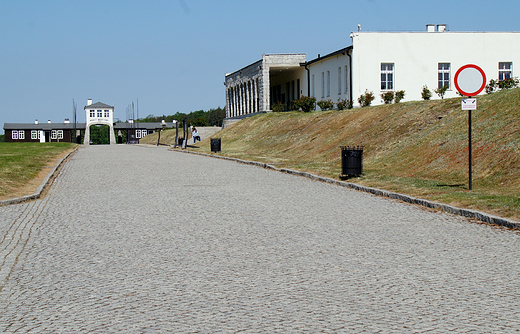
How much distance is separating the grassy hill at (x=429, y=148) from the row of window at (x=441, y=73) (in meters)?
7.05

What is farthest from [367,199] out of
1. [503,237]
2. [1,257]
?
[1,257]

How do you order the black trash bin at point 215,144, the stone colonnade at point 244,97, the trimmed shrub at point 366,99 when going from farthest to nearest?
1. the stone colonnade at point 244,97
2. the trimmed shrub at point 366,99
3. the black trash bin at point 215,144

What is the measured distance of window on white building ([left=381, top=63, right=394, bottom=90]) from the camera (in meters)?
43.8

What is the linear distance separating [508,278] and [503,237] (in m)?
2.51

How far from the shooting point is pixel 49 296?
5.53 m

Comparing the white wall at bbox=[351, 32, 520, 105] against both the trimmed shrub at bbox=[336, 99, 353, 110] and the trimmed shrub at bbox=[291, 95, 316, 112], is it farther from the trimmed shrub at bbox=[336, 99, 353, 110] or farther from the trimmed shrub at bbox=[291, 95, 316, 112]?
the trimmed shrub at bbox=[291, 95, 316, 112]

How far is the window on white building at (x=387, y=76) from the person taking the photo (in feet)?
144

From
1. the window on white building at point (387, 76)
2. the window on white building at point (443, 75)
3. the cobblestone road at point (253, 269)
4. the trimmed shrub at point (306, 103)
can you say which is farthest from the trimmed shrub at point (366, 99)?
the cobblestone road at point (253, 269)

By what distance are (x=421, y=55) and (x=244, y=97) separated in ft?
101

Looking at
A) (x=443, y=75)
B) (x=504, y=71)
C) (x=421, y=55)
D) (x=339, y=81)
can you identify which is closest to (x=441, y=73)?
(x=443, y=75)

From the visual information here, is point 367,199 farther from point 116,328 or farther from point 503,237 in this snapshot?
point 116,328

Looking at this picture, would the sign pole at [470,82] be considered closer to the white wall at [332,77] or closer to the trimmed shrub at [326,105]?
Answer: the white wall at [332,77]

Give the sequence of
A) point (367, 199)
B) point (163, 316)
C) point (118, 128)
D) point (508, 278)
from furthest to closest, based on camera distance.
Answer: point (118, 128)
point (367, 199)
point (508, 278)
point (163, 316)

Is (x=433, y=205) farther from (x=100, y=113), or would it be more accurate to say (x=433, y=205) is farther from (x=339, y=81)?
(x=100, y=113)
